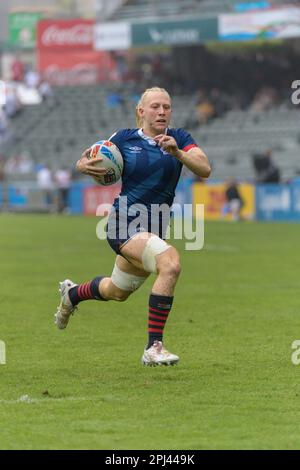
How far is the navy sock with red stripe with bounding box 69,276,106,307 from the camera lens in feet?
31.7

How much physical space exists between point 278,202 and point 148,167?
23805 mm

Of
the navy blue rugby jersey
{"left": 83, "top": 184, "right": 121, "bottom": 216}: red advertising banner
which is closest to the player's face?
the navy blue rugby jersey

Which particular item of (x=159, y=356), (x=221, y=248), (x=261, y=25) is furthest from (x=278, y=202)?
(x=159, y=356)

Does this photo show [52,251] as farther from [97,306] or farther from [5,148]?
[5,148]

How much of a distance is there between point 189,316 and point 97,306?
158cm

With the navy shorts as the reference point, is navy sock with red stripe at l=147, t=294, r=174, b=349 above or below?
below

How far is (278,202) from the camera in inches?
1288

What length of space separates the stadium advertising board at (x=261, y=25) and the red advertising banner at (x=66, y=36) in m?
14.1

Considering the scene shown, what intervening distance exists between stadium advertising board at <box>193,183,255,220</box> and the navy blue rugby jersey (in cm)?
2379

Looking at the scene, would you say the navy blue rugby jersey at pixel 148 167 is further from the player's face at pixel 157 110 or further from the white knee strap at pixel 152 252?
the white knee strap at pixel 152 252

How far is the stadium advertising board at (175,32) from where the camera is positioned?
1682 inches

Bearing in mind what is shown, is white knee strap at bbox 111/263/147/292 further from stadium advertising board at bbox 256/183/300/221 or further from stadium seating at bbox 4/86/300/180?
stadium seating at bbox 4/86/300/180

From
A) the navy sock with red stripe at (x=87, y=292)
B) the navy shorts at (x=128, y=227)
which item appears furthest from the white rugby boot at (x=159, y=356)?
the navy sock with red stripe at (x=87, y=292)

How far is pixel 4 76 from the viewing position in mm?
78500
